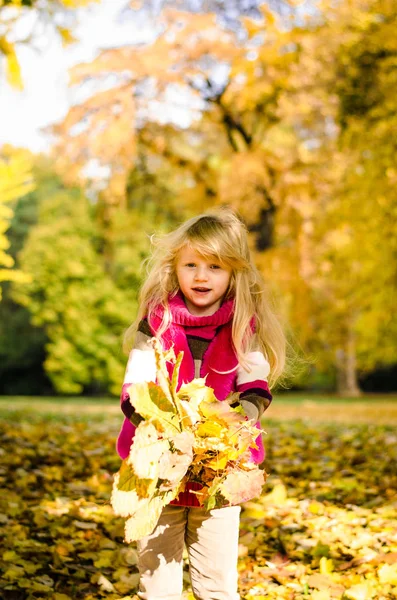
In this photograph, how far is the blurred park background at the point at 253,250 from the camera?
322 centimetres

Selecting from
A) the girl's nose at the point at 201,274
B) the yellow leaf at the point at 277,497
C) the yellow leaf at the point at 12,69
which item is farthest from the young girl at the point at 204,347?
the yellow leaf at the point at 12,69

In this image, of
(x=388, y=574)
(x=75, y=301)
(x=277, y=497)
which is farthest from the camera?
(x=75, y=301)

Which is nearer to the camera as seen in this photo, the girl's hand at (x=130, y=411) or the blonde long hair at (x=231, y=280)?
the girl's hand at (x=130, y=411)

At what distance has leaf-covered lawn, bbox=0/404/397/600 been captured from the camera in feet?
9.27

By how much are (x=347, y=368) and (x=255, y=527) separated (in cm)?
2596

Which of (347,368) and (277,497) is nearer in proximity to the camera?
(277,497)

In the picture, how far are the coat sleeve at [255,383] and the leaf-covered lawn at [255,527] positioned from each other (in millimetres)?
636

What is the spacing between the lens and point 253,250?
1366 centimetres

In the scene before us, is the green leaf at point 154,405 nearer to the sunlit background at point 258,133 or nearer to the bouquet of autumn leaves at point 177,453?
the bouquet of autumn leaves at point 177,453

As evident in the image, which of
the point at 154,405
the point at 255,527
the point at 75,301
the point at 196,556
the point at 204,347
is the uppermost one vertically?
the point at 75,301

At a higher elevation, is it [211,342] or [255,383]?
[211,342]

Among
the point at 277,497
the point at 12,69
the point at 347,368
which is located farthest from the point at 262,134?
the point at 347,368

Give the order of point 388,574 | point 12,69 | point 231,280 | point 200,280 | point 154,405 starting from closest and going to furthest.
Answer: point 154,405 → point 200,280 → point 231,280 → point 388,574 → point 12,69

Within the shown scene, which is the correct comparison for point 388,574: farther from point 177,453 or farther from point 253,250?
point 253,250
